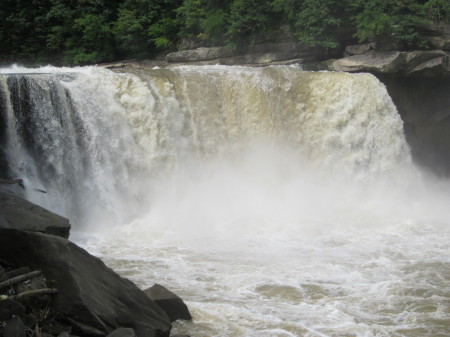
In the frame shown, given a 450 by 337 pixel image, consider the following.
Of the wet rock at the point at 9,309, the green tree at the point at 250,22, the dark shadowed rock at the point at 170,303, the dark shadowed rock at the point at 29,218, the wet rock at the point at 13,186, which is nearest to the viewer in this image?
the wet rock at the point at 9,309

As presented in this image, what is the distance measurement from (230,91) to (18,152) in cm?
554

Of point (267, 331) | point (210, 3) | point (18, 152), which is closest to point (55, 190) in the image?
point (18, 152)

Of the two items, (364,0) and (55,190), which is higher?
(364,0)

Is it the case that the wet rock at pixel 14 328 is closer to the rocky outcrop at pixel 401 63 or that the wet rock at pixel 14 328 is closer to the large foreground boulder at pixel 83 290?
→ the large foreground boulder at pixel 83 290

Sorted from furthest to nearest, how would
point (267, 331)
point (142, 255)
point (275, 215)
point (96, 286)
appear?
point (275, 215), point (142, 255), point (267, 331), point (96, 286)

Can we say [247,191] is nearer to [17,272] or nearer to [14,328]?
[17,272]

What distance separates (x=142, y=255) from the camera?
9516mm

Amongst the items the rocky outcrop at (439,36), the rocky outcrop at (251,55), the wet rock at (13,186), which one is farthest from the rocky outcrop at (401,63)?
the wet rock at (13,186)

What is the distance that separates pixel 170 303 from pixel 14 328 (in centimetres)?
232

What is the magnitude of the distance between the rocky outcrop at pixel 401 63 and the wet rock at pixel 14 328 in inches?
520

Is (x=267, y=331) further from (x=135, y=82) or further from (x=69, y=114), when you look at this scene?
(x=135, y=82)

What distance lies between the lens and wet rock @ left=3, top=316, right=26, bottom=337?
4441mm

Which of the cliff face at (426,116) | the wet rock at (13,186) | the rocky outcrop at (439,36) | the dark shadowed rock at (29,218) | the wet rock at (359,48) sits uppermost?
the rocky outcrop at (439,36)

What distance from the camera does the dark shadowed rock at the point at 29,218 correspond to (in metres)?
7.47
